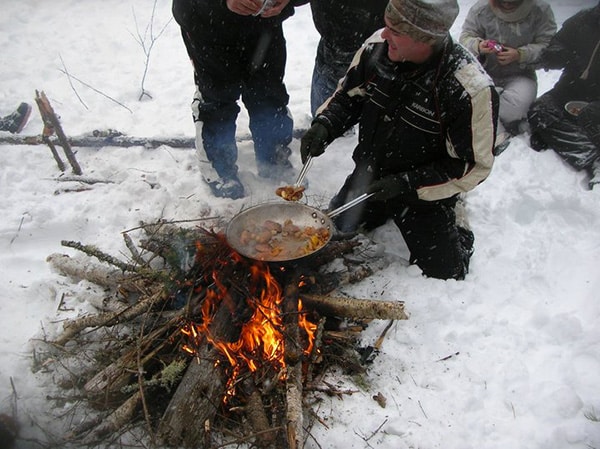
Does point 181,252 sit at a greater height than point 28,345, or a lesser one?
greater

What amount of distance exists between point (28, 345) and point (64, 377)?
445 mm

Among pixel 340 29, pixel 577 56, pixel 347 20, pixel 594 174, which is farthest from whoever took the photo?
pixel 577 56

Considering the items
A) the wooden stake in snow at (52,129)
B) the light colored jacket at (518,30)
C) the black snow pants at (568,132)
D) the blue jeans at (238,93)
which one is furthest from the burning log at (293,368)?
the light colored jacket at (518,30)

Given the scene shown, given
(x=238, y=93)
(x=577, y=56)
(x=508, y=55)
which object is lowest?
(x=577, y=56)

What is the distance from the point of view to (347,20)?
4.13 meters

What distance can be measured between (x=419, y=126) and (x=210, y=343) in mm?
2181

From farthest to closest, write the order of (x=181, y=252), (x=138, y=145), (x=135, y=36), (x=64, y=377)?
(x=135, y=36), (x=138, y=145), (x=181, y=252), (x=64, y=377)

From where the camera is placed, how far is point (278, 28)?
3875 millimetres

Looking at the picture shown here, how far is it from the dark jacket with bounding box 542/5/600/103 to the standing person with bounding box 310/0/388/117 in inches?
97.8

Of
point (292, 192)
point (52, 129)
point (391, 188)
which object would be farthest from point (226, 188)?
point (52, 129)

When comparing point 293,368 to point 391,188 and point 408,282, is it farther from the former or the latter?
point 391,188

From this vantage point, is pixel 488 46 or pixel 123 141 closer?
pixel 488 46

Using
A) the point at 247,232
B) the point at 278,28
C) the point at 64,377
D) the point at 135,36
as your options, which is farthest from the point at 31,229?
the point at 135,36

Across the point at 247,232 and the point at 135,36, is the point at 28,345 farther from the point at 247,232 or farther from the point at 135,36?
the point at 135,36
